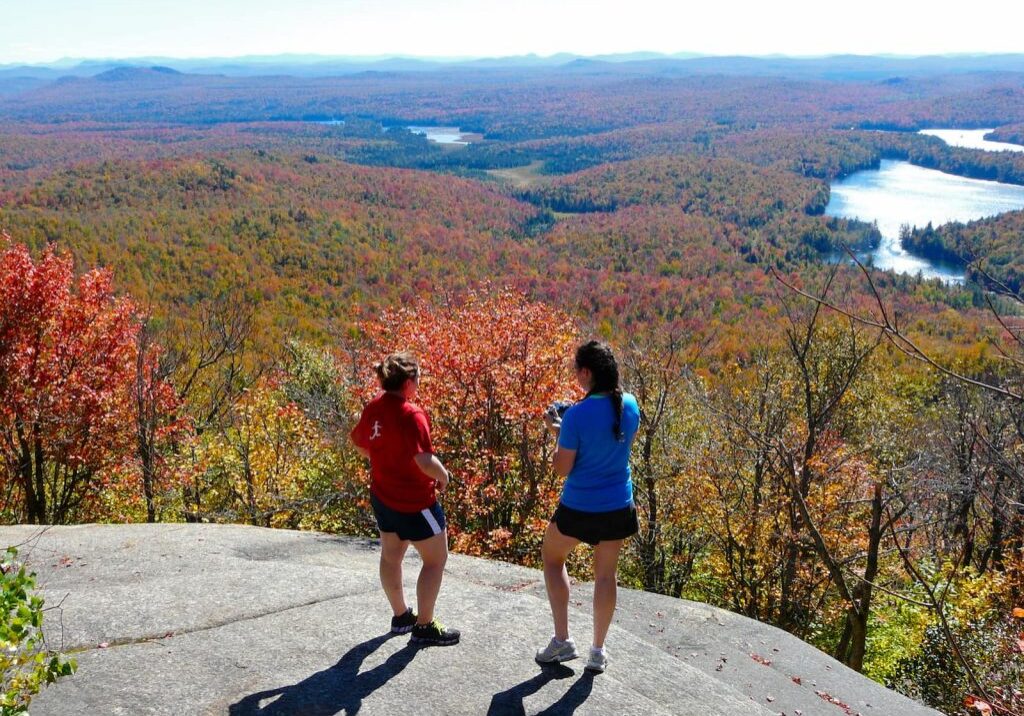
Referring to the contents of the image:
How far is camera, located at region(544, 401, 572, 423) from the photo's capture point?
5.67m

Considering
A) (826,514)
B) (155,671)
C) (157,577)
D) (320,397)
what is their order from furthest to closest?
(320,397)
(826,514)
(157,577)
(155,671)

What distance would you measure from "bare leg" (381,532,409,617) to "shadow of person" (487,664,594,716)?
1223mm

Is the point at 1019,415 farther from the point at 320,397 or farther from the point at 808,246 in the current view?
the point at 808,246

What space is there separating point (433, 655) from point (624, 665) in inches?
68.4

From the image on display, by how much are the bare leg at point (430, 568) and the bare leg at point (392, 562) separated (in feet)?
0.52

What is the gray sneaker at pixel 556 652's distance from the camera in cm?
628

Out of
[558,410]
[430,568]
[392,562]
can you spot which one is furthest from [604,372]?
[392,562]

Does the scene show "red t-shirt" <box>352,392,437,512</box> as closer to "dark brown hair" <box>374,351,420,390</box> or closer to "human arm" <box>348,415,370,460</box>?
"human arm" <box>348,415,370,460</box>

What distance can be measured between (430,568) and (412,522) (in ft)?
1.66

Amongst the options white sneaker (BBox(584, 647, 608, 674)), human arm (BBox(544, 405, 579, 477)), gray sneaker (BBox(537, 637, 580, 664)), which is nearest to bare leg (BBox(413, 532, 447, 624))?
gray sneaker (BBox(537, 637, 580, 664))

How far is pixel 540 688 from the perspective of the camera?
19.7 ft

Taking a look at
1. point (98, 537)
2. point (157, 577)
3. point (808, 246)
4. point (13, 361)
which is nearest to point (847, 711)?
point (157, 577)

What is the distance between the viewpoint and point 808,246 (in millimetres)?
148000

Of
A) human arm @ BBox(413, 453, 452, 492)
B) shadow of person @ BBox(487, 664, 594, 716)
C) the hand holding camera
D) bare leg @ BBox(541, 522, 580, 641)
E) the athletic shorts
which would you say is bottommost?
shadow of person @ BBox(487, 664, 594, 716)
